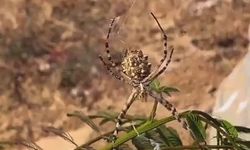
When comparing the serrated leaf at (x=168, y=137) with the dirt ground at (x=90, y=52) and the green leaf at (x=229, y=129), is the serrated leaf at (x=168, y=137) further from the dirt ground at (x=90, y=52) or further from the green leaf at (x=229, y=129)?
the dirt ground at (x=90, y=52)

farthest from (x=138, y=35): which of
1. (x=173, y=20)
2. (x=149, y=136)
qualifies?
(x=149, y=136)

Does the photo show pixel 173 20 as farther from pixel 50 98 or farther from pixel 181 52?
pixel 50 98

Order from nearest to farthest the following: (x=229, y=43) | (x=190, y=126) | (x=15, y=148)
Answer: (x=190, y=126), (x=15, y=148), (x=229, y=43)

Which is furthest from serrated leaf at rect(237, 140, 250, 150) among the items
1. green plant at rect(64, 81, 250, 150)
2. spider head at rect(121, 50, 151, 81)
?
spider head at rect(121, 50, 151, 81)

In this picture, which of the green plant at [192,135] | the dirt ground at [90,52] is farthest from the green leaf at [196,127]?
the dirt ground at [90,52]

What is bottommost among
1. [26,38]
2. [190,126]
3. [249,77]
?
[190,126]
